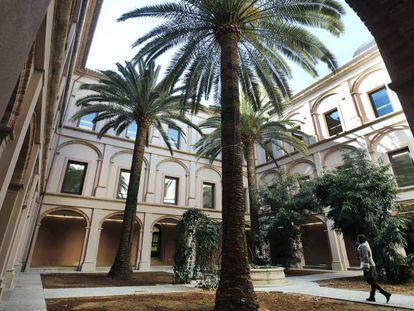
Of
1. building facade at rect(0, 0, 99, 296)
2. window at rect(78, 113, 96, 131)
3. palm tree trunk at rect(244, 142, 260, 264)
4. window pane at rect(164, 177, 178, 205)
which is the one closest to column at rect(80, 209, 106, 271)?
window pane at rect(164, 177, 178, 205)

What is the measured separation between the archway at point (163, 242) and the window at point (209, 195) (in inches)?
141

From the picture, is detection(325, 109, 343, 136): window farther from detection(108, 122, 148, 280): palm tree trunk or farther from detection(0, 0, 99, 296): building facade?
detection(0, 0, 99, 296): building facade

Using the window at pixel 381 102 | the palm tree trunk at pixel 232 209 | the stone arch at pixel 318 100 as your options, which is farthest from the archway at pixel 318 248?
the palm tree trunk at pixel 232 209

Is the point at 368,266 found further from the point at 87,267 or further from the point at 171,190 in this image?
the point at 171,190

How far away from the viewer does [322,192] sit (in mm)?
13867

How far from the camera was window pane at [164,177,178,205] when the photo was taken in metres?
22.6

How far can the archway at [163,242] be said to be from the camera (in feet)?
71.9

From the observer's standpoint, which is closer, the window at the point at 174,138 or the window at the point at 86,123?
the window at the point at 86,123

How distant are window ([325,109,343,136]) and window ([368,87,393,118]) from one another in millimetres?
2619

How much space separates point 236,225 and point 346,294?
482cm

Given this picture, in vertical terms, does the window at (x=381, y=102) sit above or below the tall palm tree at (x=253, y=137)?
above

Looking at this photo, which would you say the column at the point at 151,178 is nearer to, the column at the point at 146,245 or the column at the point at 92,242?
the column at the point at 146,245

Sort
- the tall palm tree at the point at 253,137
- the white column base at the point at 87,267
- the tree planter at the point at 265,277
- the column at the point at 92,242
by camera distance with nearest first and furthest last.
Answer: the tree planter at the point at 265,277 < the tall palm tree at the point at 253,137 < the white column base at the point at 87,267 < the column at the point at 92,242

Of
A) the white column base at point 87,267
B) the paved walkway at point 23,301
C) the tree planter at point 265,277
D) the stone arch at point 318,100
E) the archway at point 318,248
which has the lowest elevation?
the paved walkway at point 23,301
